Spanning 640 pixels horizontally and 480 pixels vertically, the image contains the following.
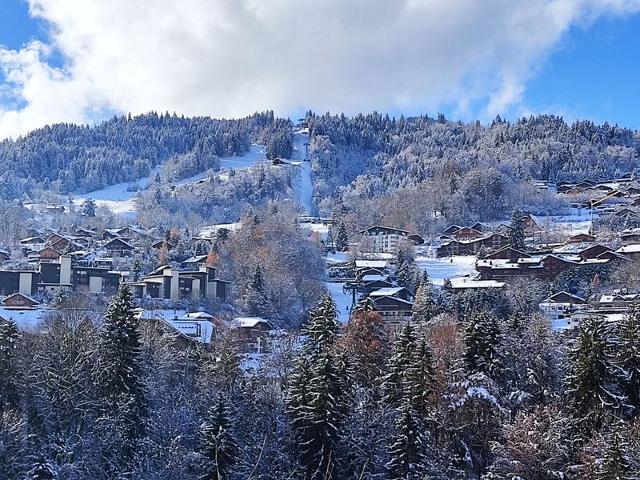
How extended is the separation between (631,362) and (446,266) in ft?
119

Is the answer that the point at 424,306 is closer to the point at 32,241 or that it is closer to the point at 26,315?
the point at 26,315

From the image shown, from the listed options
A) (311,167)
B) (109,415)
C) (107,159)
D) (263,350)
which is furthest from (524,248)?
(107,159)

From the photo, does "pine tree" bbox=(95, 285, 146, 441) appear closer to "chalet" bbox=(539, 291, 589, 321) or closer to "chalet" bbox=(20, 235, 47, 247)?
"chalet" bbox=(539, 291, 589, 321)

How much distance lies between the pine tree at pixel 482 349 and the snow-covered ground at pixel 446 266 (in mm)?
26793

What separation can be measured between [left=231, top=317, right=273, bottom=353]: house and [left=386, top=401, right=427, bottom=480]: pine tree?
15369 millimetres

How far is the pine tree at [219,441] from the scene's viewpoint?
22.4 m

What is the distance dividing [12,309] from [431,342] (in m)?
24.1

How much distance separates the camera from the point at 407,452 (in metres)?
22.6

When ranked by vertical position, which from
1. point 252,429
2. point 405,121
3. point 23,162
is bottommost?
point 252,429

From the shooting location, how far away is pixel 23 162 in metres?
128

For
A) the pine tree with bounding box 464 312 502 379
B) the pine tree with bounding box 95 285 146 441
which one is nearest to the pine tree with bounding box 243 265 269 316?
the pine tree with bounding box 95 285 146 441

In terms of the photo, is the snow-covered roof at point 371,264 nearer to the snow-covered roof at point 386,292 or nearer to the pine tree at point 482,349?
the snow-covered roof at point 386,292

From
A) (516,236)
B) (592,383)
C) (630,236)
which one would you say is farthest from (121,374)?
(630,236)

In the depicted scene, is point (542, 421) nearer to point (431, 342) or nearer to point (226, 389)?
point (431, 342)
